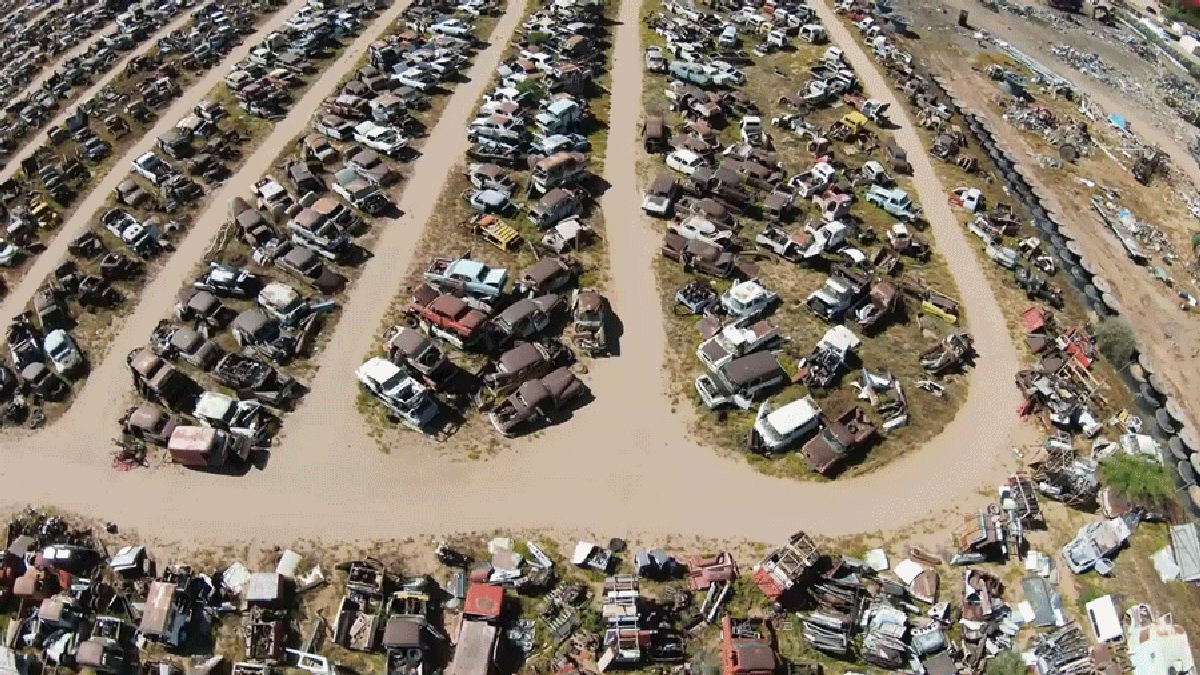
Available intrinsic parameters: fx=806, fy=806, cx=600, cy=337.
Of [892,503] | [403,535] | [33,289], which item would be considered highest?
[892,503]

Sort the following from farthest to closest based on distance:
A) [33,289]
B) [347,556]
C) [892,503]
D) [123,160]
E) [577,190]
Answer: [123,160] < [577,190] < [33,289] < [892,503] < [347,556]

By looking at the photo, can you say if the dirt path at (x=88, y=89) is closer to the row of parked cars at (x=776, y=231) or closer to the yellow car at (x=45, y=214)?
the yellow car at (x=45, y=214)

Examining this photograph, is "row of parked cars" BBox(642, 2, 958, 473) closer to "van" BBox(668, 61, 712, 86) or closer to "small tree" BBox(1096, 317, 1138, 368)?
"van" BBox(668, 61, 712, 86)

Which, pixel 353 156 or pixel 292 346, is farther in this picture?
pixel 353 156

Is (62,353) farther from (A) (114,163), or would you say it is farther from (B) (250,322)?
(A) (114,163)

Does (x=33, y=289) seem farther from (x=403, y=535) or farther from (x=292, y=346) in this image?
(x=403, y=535)

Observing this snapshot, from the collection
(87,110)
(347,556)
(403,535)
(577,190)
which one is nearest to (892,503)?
(403,535)

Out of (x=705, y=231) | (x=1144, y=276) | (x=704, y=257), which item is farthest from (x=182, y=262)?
(x=1144, y=276)
